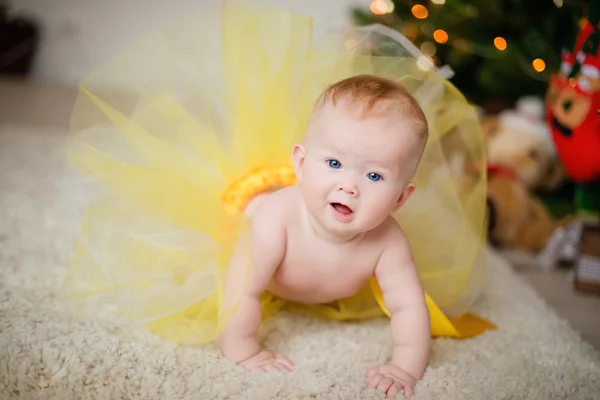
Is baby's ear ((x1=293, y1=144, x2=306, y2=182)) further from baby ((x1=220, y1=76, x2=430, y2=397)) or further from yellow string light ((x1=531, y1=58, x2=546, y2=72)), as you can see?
yellow string light ((x1=531, y1=58, x2=546, y2=72))

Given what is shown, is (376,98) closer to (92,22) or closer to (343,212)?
(343,212)

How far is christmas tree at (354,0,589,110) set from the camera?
1683mm

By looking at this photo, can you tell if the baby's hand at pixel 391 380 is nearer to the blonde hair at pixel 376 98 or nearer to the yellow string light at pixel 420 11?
the blonde hair at pixel 376 98

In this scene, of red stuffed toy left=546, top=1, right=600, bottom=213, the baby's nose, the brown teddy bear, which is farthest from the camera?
the brown teddy bear

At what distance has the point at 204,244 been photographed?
95cm

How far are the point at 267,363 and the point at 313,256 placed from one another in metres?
0.17

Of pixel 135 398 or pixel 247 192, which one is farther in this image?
pixel 247 192

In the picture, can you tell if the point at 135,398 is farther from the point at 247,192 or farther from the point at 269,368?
the point at 247,192

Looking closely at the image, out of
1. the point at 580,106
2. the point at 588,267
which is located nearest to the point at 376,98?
the point at 580,106

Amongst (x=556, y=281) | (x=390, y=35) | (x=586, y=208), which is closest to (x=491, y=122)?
(x=586, y=208)

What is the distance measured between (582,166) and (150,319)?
3.47 feet

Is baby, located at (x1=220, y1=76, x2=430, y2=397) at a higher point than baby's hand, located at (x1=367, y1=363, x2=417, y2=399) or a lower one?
higher

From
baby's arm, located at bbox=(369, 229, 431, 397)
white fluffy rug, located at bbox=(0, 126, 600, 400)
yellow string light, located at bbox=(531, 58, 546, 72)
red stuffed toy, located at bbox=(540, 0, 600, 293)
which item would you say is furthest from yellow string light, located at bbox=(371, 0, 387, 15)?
baby's arm, located at bbox=(369, 229, 431, 397)

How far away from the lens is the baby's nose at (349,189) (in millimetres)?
789
